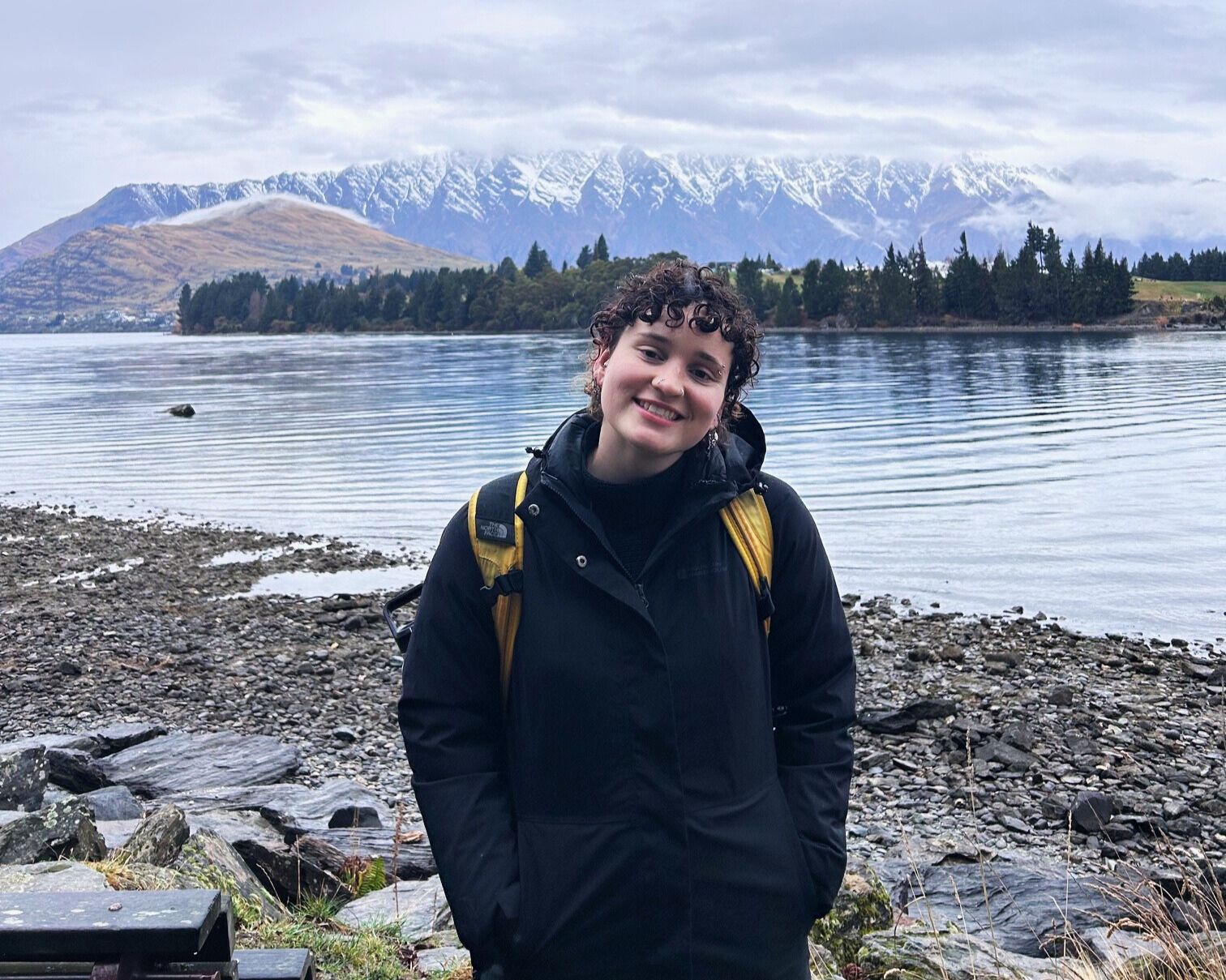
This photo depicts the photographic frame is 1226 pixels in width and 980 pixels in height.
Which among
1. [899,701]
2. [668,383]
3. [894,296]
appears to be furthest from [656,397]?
[894,296]

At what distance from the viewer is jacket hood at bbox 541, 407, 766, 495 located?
327 centimetres

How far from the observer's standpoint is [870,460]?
35438mm

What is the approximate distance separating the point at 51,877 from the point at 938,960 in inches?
142

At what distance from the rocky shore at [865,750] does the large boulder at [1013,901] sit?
2 centimetres

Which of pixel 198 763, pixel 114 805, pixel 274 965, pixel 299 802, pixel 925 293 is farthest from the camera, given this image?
pixel 925 293

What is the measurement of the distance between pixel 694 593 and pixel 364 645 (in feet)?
40.8

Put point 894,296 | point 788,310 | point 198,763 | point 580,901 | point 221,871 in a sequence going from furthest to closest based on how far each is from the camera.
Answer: point 788,310
point 894,296
point 198,763
point 221,871
point 580,901

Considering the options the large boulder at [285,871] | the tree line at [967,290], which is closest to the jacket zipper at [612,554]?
the large boulder at [285,871]

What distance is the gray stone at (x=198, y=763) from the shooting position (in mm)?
9539

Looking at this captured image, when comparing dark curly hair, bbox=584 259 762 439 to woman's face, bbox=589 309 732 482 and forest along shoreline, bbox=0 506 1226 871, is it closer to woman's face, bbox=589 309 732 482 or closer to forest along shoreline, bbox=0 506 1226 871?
woman's face, bbox=589 309 732 482

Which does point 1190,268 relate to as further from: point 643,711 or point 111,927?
point 111,927

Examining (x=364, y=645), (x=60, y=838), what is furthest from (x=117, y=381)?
(x=60, y=838)

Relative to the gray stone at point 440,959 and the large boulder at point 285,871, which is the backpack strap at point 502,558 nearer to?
the gray stone at point 440,959

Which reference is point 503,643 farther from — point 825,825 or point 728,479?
point 825,825
